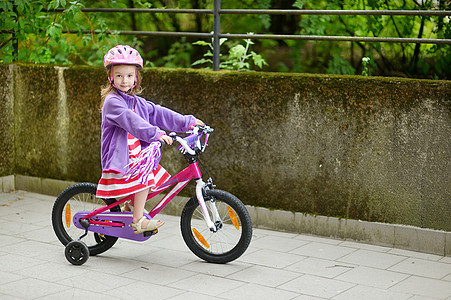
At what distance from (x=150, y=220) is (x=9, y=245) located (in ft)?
4.73

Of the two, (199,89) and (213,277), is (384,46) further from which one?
(213,277)

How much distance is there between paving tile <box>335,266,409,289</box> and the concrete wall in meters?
0.80

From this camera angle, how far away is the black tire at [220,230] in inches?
210

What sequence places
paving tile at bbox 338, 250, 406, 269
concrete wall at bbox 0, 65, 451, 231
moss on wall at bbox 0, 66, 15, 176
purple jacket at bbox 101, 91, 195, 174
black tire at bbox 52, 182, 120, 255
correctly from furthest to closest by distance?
moss on wall at bbox 0, 66, 15, 176 < concrete wall at bbox 0, 65, 451, 231 < black tire at bbox 52, 182, 120, 255 < paving tile at bbox 338, 250, 406, 269 < purple jacket at bbox 101, 91, 195, 174

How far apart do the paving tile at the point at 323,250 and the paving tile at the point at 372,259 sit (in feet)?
0.27

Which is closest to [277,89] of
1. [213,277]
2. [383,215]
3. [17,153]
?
[383,215]

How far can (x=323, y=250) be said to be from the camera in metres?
5.93

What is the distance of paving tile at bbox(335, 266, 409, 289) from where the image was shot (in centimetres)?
506

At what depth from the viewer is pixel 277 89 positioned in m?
6.47

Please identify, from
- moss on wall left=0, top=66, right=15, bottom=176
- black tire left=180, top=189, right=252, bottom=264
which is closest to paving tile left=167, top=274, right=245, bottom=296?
black tire left=180, top=189, right=252, bottom=264

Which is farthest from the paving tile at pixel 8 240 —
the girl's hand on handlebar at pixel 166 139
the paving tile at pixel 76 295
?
the girl's hand on handlebar at pixel 166 139

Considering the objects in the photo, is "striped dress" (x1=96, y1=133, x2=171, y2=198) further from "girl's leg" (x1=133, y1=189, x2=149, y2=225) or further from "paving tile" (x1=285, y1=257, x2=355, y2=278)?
"paving tile" (x1=285, y1=257, x2=355, y2=278)

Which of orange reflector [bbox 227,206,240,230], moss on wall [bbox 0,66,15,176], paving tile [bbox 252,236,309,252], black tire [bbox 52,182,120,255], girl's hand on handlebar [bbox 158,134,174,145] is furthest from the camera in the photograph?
moss on wall [bbox 0,66,15,176]

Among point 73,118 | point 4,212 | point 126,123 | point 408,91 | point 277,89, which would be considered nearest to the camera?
point 126,123
